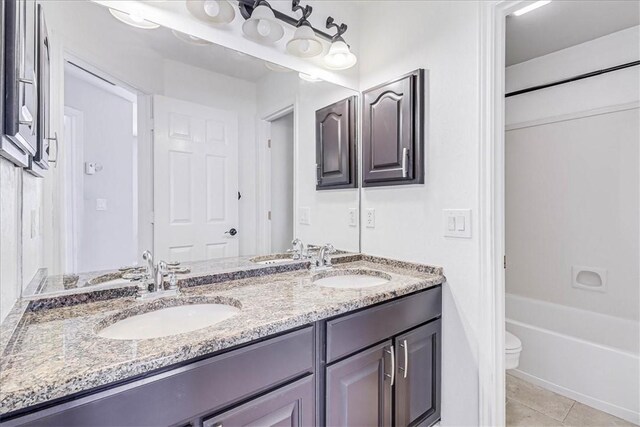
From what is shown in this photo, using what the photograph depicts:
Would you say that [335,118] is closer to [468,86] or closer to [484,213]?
[468,86]

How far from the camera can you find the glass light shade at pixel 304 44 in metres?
1.69

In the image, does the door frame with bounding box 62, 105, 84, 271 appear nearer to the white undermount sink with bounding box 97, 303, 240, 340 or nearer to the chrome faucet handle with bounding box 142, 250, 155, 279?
the chrome faucet handle with bounding box 142, 250, 155, 279

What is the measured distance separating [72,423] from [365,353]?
3.04ft

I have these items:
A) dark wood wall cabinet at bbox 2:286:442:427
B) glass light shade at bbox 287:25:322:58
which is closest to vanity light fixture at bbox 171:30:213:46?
glass light shade at bbox 287:25:322:58

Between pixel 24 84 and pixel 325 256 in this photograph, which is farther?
pixel 325 256

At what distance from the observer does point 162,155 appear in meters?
1.37

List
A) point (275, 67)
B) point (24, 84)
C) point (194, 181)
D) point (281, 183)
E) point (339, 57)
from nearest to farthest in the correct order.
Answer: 1. point (24, 84)
2. point (194, 181)
3. point (275, 67)
4. point (281, 183)
5. point (339, 57)

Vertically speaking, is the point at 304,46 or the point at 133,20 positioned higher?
the point at 304,46

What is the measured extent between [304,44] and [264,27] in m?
0.25

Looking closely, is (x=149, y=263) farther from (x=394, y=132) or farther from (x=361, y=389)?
(x=394, y=132)

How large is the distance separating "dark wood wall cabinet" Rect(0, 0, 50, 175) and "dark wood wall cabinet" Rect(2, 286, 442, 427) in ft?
1.94

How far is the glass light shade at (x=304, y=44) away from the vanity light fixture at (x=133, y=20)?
67cm

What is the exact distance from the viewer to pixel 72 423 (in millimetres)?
645

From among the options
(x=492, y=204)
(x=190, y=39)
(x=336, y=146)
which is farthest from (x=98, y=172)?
(x=492, y=204)
